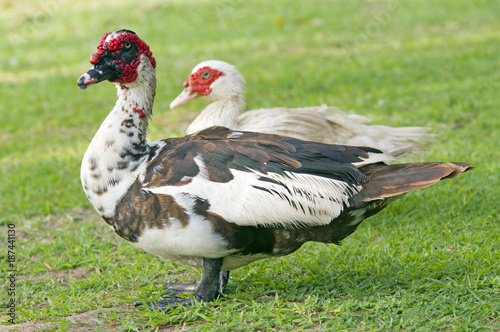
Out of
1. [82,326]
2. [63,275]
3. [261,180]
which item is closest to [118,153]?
[261,180]

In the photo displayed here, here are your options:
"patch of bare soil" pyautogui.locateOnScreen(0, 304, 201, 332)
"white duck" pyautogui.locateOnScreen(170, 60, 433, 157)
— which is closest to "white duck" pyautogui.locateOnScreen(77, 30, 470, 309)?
"patch of bare soil" pyautogui.locateOnScreen(0, 304, 201, 332)

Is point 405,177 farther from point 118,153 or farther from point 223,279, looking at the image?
point 118,153

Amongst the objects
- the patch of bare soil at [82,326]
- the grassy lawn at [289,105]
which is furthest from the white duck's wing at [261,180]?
the patch of bare soil at [82,326]

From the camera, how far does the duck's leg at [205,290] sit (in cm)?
335

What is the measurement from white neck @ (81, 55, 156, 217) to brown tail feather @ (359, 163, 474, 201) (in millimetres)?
1289

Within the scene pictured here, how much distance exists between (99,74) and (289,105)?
3.94 meters

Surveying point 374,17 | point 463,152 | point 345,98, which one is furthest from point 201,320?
point 374,17

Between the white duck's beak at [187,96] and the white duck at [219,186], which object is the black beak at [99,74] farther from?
the white duck's beak at [187,96]

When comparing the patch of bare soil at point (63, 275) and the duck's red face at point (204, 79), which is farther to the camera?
the duck's red face at point (204, 79)

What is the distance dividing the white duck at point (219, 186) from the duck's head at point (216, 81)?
1.54 meters

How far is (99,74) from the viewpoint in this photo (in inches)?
134

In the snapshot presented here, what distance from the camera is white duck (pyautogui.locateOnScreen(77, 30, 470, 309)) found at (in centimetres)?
314

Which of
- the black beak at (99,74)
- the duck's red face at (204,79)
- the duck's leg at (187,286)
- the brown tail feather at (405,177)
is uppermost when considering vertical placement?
the black beak at (99,74)

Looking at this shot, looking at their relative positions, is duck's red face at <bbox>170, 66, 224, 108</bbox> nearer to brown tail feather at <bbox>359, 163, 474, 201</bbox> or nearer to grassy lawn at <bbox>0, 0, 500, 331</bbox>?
grassy lawn at <bbox>0, 0, 500, 331</bbox>
